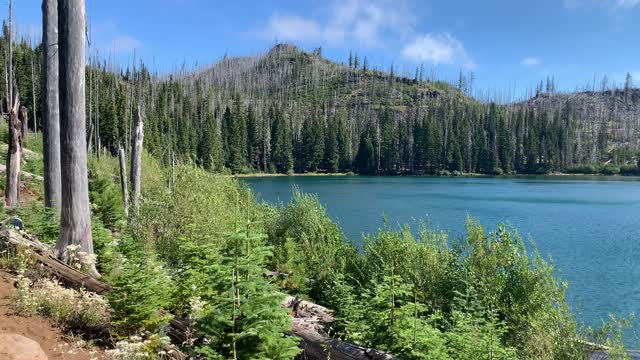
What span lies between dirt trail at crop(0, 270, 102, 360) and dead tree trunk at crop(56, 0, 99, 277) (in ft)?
8.34

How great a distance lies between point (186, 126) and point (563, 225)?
7385 cm

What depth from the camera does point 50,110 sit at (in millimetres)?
10945

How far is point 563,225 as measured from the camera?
105 ft

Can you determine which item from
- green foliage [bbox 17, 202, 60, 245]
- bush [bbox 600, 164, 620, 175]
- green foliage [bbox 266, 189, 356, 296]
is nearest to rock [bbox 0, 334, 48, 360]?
green foliage [bbox 17, 202, 60, 245]

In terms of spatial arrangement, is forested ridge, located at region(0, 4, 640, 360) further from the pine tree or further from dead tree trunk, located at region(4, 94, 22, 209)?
the pine tree

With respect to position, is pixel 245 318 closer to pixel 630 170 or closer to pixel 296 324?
pixel 296 324

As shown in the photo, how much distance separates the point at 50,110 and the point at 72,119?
10.4 feet

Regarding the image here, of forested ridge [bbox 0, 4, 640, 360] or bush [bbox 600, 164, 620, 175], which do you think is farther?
bush [bbox 600, 164, 620, 175]

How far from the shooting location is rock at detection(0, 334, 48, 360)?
4152 mm

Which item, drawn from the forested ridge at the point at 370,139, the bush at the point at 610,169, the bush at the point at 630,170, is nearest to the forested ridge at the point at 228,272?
the forested ridge at the point at 370,139

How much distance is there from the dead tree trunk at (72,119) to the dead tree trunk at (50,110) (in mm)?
2439

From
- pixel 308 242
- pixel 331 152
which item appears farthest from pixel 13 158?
pixel 331 152

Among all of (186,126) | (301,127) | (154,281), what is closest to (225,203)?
(154,281)

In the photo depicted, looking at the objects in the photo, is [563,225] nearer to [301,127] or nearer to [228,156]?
[228,156]
